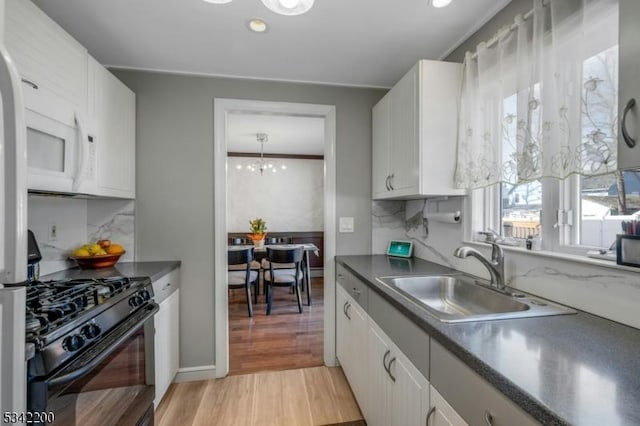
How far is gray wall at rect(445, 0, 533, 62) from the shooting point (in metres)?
1.39

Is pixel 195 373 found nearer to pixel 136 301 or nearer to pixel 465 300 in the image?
pixel 136 301

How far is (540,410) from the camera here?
563mm

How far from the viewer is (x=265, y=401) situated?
77.7 inches

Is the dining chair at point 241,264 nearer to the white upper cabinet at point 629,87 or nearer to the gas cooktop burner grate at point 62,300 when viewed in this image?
the gas cooktop burner grate at point 62,300

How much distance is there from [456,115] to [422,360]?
4.41 feet

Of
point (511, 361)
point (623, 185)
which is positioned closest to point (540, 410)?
point (511, 361)

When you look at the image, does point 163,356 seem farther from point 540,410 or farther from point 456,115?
point 456,115

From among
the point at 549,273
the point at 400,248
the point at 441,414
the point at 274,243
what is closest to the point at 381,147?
the point at 400,248

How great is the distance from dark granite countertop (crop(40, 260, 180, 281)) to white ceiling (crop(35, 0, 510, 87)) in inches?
55.7

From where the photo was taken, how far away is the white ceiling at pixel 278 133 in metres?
3.70

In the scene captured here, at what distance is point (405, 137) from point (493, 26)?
709 mm

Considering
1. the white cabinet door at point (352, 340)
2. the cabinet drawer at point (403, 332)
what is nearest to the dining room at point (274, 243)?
the white cabinet door at point (352, 340)

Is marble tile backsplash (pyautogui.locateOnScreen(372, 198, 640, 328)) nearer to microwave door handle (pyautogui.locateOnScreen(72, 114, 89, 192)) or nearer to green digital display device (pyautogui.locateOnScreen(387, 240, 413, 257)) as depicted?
green digital display device (pyautogui.locateOnScreen(387, 240, 413, 257))

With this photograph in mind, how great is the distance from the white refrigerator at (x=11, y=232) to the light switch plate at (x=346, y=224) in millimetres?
1980
